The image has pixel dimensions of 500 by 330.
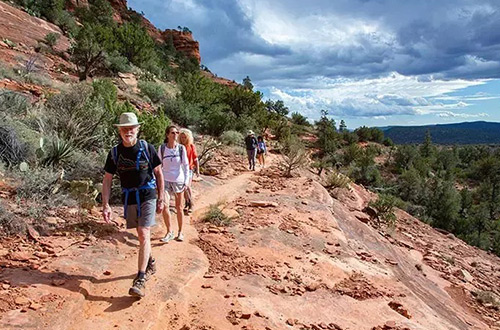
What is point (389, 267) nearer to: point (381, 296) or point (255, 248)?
point (381, 296)

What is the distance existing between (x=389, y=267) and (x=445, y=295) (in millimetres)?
1719

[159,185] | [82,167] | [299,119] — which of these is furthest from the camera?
[299,119]

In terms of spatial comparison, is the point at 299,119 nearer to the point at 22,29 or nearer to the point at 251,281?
the point at 22,29

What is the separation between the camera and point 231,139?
52.0ft

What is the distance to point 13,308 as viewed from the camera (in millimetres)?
3160

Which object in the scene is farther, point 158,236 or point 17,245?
point 158,236

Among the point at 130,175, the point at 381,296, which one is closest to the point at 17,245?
the point at 130,175

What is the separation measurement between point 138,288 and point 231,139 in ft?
40.8

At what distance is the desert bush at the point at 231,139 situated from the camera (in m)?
15.7

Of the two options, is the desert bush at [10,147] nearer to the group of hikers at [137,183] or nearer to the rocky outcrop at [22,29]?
the group of hikers at [137,183]

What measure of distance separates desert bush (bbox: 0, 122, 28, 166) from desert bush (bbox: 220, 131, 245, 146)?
973 cm

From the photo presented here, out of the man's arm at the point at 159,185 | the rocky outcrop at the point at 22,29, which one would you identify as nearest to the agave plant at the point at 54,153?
the man's arm at the point at 159,185

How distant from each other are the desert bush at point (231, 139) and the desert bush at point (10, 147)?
9729 mm

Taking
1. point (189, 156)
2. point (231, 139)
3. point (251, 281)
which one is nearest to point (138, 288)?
point (251, 281)
